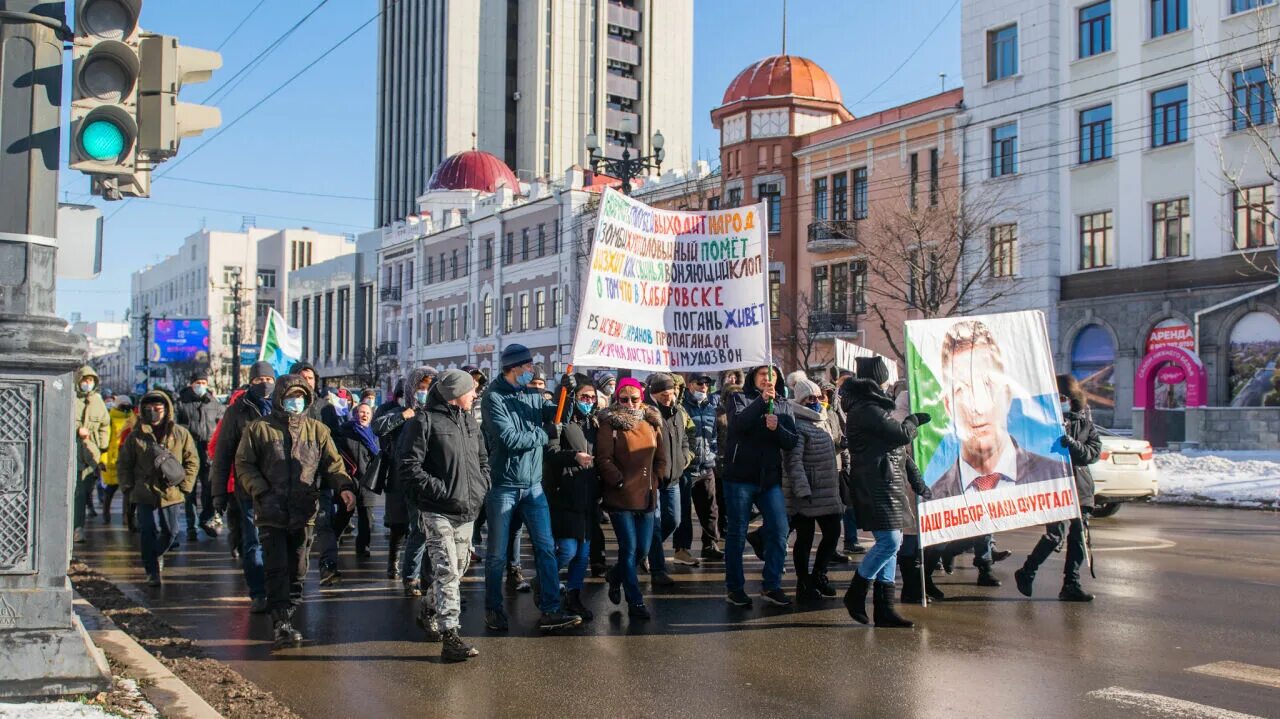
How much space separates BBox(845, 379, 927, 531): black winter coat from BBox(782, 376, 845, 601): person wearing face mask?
0.65 m

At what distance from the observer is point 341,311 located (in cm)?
8038

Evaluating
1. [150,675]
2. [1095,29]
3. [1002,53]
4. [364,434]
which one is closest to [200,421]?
[364,434]

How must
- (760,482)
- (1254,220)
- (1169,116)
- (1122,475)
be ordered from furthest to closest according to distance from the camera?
(1169,116) < (1254,220) < (1122,475) < (760,482)

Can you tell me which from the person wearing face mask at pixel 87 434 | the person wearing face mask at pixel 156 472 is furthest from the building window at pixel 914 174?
the person wearing face mask at pixel 156 472

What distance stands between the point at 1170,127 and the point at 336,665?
29598 millimetres

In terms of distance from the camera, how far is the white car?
661 inches

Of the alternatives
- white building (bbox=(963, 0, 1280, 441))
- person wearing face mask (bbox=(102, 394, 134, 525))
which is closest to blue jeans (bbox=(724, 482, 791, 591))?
person wearing face mask (bbox=(102, 394, 134, 525))

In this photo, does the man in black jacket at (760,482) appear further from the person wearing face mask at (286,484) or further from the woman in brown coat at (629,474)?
the person wearing face mask at (286,484)

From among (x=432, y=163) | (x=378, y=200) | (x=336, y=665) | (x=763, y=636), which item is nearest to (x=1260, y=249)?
(x=763, y=636)

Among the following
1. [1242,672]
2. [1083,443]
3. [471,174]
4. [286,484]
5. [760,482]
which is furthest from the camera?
[471,174]

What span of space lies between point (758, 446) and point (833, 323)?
30.7 m

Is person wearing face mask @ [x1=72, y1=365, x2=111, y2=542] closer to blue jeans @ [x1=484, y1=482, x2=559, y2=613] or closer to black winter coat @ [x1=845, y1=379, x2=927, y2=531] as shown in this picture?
blue jeans @ [x1=484, y1=482, x2=559, y2=613]

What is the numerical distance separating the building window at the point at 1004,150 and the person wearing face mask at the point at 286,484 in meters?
29.9

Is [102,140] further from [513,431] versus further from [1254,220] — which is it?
[1254,220]
